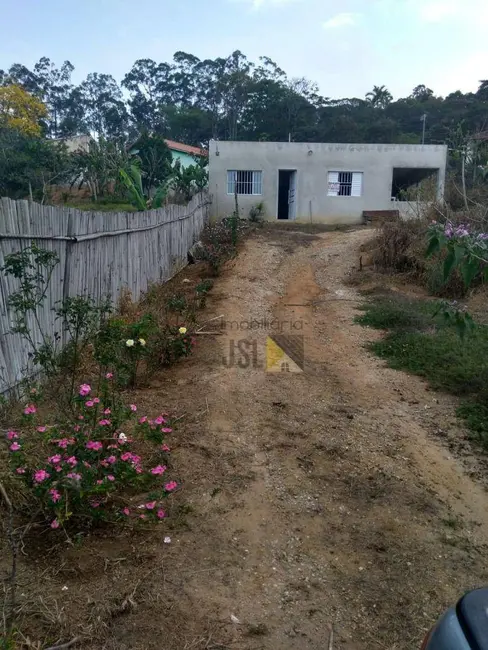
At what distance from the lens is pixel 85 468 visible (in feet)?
8.63

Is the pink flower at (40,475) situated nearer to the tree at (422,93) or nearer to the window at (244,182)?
the window at (244,182)

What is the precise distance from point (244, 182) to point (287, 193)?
3.37 metres

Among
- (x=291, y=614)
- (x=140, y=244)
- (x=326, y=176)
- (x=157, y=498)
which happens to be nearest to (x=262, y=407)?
(x=157, y=498)

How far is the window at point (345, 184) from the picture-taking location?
63.3 ft

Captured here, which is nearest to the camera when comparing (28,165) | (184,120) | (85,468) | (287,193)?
(85,468)

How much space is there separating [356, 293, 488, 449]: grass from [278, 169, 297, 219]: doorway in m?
12.1

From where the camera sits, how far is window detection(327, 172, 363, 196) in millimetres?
19297

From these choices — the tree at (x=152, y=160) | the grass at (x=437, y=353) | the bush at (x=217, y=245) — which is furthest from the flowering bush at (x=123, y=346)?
the tree at (x=152, y=160)

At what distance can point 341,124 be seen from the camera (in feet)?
124

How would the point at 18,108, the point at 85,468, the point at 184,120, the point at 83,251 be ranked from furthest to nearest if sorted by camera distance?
the point at 184,120
the point at 18,108
the point at 83,251
the point at 85,468

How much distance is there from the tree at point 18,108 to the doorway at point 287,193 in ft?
58.5

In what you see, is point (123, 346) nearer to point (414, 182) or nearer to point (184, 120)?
point (414, 182)

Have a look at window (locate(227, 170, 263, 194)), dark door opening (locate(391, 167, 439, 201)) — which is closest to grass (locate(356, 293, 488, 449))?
dark door opening (locate(391, 167, 439, 201))

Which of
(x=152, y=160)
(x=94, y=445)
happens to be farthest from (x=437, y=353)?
(x=152, y=160)
